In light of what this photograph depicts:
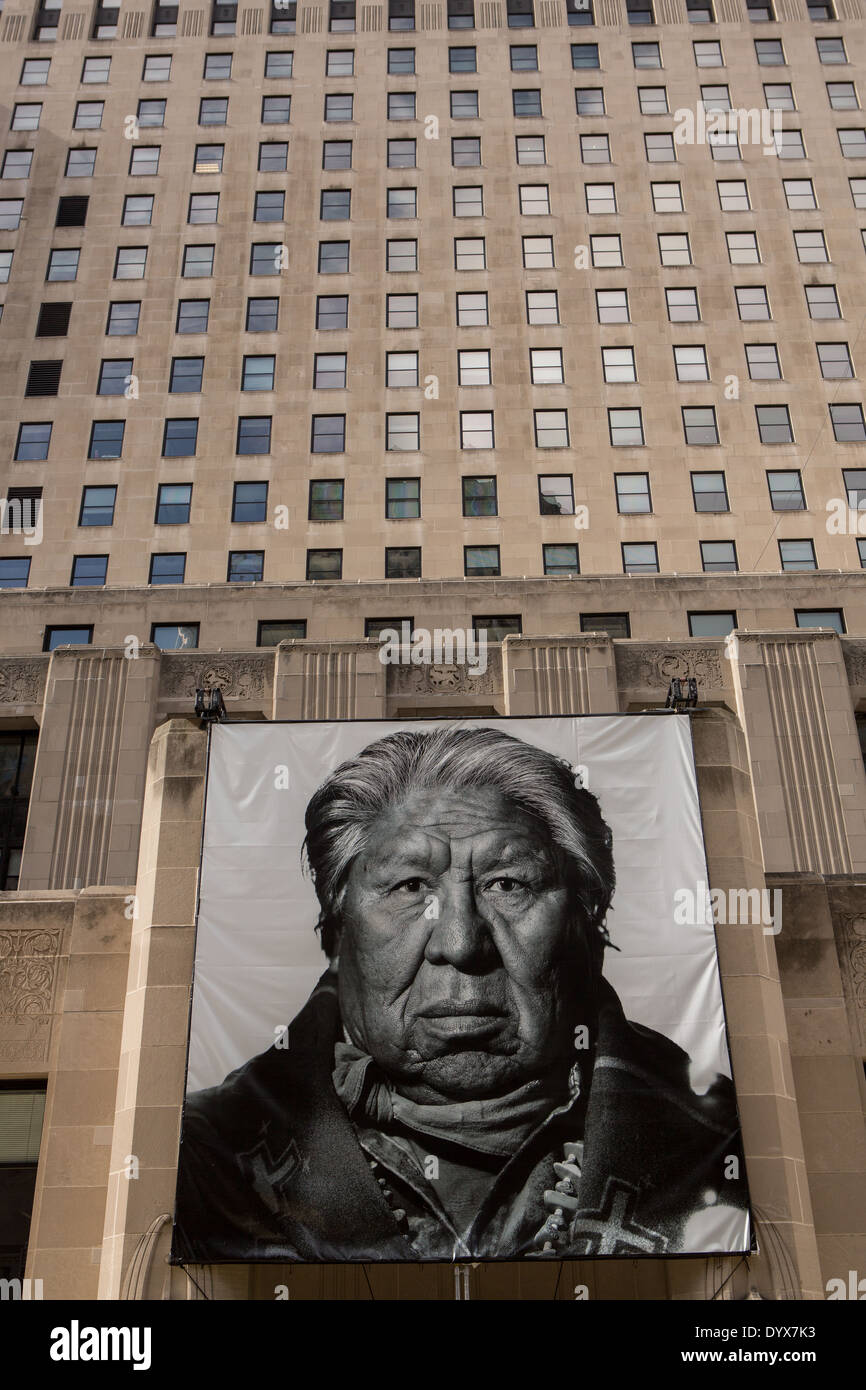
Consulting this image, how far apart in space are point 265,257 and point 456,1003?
37925 mm

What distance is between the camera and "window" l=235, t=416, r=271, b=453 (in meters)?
44.7

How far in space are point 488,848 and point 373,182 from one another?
38891mm

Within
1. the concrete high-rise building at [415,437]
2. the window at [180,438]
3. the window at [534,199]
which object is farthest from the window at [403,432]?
the window at [534,199]

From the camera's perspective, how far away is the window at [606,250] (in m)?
48.6

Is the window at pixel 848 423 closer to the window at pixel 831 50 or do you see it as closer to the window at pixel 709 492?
the window at pixel 709 492

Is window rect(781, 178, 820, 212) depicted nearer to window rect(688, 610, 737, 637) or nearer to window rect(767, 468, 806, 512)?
window rect(767, 468, 806, 512)

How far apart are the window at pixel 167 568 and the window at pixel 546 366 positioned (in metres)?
Answer: 14.2

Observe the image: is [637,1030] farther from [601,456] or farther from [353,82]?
[353,82]

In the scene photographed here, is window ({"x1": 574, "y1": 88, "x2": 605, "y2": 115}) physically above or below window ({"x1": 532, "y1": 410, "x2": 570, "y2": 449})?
above

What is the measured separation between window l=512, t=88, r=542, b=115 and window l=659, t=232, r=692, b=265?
8562mm

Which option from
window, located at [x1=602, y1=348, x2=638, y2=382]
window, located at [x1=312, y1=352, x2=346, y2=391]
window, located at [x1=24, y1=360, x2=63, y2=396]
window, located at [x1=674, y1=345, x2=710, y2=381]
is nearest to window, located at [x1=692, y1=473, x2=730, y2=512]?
window, located at [x1=674, y1=345, x2=710, y2=381]

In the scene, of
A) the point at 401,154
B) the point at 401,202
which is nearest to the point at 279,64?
the point at 401,154

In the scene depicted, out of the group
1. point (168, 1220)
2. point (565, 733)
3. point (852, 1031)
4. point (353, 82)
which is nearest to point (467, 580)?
point (565, 733)

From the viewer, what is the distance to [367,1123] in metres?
17.9
